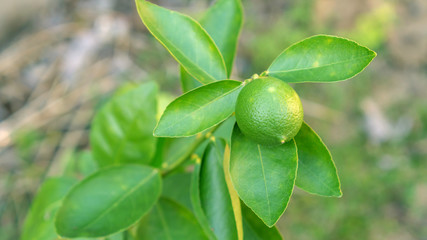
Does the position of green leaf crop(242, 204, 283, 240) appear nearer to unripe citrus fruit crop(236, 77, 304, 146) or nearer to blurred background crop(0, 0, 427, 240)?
unripe citrus fruit crop(236, 77, 304, 146)

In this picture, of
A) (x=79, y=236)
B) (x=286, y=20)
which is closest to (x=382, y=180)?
(x=286, y=20)

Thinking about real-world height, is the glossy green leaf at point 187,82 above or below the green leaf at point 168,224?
above

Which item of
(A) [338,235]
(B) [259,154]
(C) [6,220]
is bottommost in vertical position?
(A) [338,235]

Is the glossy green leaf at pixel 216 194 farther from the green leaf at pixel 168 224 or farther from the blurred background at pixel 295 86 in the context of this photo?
the blurred background at pixel 295 86

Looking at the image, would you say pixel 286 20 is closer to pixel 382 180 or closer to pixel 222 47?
pixel 382 180

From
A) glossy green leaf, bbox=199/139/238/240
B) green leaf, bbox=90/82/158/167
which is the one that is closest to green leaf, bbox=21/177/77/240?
green leaf, bbox=90/82/158/167

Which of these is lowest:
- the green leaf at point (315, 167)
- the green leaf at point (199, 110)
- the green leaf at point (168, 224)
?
the green leaf at point (168, 224)

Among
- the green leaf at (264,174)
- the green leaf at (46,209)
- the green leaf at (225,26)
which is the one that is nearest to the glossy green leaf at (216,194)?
the green leaf at (264,174)

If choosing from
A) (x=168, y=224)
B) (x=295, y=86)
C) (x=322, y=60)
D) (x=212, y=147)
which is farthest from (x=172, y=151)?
(x=295, y=86)
